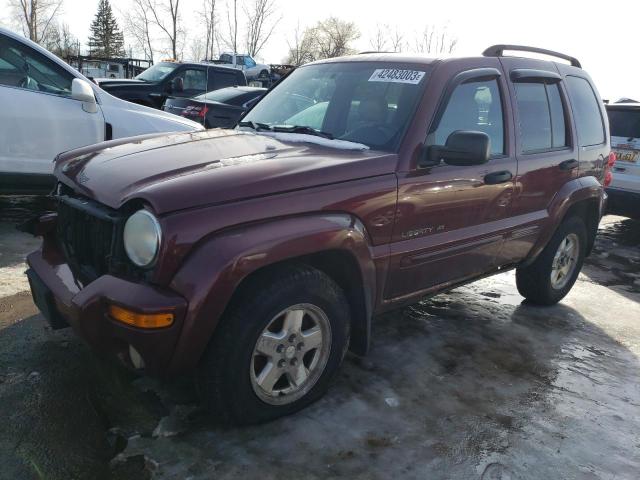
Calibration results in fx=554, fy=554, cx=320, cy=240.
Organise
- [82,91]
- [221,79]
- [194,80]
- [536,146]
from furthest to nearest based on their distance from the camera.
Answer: [194,80], [221,79], [82,91], [536,146]

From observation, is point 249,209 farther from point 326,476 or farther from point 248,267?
point 326,476

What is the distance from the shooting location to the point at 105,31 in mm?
59812

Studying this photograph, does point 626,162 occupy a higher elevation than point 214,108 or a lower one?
lower

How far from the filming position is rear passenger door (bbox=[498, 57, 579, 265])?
366 cm

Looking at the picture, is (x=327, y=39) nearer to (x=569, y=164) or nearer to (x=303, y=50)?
(x=303, y=50)

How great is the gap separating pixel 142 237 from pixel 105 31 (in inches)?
2591

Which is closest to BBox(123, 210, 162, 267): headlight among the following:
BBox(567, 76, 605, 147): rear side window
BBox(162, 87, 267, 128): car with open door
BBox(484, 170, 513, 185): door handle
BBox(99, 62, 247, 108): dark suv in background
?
BBox(484, 170, 513, 185): door handle

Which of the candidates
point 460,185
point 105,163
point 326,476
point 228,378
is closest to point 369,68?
point 460,185

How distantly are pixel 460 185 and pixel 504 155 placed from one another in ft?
1.86

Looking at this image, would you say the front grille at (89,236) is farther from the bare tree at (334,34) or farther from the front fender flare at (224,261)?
the bare tree at (334,34)

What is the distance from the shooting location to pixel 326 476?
7.55ft

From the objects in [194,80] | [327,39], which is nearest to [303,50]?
[327,39]

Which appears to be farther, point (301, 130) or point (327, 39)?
point (327, 39)

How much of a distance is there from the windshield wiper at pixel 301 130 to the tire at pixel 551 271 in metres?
2.17
